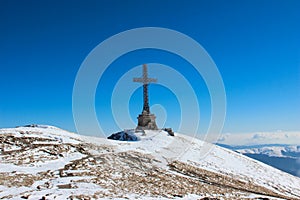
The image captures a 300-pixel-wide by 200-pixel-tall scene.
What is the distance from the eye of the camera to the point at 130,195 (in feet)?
57.8

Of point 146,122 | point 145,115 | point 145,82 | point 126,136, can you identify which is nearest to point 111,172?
point 126,136

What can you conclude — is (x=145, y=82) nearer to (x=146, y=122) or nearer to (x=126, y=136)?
(x=146, y=122)

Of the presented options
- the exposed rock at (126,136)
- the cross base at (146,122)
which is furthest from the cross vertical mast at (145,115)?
the exposed rock at (126,136)

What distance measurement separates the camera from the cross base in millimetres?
56156

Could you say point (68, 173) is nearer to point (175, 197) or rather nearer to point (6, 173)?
point (6, 173)

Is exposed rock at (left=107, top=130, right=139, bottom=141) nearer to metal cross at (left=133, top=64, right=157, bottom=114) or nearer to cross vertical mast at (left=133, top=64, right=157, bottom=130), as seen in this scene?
cross vertical mast at (left=133, top=64, right=157, bottom=130)

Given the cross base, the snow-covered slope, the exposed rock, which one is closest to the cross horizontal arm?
the cross base

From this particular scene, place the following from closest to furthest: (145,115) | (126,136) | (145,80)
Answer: (126,136)
(145,115)
(145,80)

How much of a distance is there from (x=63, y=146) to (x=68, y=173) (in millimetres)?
8791

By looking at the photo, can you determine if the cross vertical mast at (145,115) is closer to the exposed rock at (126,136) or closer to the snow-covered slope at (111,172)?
the exposed rock at (126,136)

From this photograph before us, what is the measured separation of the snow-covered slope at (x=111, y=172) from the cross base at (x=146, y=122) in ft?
47.4

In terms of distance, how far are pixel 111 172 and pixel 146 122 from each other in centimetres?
3345

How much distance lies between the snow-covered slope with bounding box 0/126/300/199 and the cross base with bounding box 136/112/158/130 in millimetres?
14451

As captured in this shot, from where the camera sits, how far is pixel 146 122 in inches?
2231
